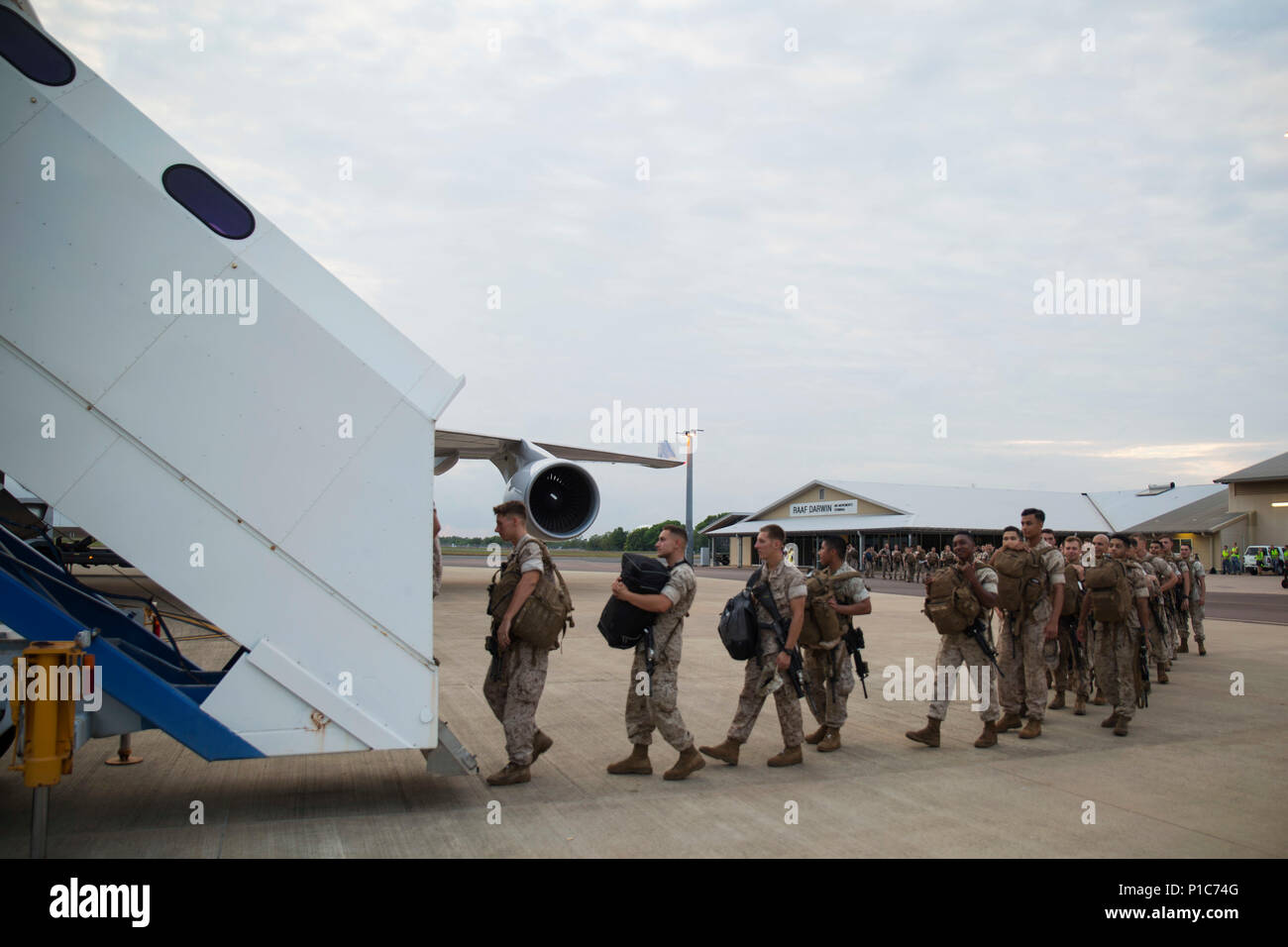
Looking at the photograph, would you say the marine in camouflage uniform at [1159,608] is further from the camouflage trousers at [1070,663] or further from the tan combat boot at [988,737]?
the tan combat boot at [988,737]

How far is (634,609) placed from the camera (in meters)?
5.60

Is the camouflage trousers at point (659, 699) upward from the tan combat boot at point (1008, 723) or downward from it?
upward

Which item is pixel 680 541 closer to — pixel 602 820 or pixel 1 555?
pixel 602 820

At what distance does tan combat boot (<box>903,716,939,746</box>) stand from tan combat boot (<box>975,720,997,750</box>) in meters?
0.33

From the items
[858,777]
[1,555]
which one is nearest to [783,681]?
[858,777]

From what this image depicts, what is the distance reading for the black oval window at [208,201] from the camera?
4.46m

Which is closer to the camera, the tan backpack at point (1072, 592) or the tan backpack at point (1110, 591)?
the tan backpack at point (1110, 591)

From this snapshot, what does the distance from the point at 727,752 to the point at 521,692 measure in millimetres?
1602

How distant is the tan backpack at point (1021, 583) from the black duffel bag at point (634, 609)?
3283 mm

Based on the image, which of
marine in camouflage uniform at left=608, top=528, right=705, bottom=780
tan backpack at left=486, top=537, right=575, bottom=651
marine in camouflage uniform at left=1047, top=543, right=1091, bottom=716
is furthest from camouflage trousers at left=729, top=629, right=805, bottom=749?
marine in camouflage uniform at left=1047, top=543, right=1091, bottom=716

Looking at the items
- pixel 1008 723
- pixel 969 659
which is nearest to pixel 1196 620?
pixel 1008 723

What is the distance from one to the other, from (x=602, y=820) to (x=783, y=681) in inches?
69.1

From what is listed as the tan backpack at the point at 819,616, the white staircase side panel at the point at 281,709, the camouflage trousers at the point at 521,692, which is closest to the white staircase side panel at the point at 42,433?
the white staircase side panel at the point at 281,709
